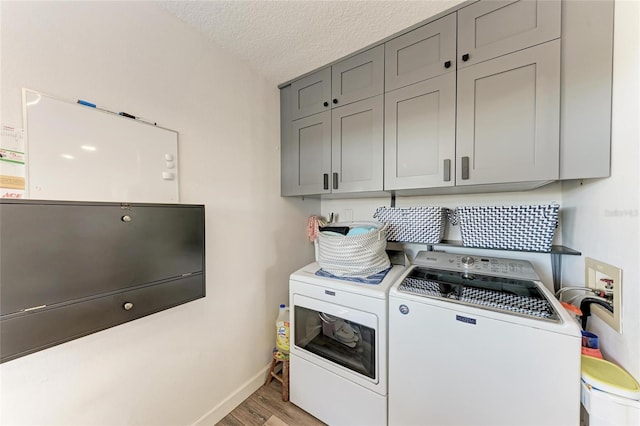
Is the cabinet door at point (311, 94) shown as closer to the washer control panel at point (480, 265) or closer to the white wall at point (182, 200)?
the white wall at point (182, 200)

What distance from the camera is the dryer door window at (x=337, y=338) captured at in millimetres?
1270

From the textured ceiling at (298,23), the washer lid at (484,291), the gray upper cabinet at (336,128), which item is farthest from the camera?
the gray upper cabinet at (336,128)

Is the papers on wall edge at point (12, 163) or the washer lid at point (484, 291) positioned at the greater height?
the papers on wall edge at point (12, 163)

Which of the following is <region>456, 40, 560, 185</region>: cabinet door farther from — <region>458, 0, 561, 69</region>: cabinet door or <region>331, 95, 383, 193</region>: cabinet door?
<region>331, 95, 383, 193</region>: cabinet door

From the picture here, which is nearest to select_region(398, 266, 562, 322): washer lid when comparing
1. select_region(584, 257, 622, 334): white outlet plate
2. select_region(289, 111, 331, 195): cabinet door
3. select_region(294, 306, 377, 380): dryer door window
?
select_region(584, 257, 622, 334): white outlet plate

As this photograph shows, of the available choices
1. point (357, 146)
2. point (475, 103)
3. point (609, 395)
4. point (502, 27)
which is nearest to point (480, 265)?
point (609, 395)

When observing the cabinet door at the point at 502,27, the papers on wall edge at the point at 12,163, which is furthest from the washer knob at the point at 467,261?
the papers on wall edge at the point at 12,163

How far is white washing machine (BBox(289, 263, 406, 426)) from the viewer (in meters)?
1.21

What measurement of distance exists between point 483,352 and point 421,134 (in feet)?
3.81

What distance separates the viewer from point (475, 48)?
1.15 metres

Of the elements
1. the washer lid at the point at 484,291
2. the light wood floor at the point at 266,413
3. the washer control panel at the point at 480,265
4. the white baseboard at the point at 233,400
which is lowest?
the light wood floor at the point at 266,413

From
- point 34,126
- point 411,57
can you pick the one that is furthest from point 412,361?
point 34,126

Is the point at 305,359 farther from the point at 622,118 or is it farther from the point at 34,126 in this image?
the point at 622,118

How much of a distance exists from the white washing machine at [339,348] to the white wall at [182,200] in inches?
16.9
